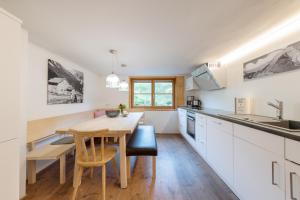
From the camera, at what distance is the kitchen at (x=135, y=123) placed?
1.29 meters

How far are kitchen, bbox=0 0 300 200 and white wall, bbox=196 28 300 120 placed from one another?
0.01 metres

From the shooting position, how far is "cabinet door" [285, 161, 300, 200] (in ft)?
3.36

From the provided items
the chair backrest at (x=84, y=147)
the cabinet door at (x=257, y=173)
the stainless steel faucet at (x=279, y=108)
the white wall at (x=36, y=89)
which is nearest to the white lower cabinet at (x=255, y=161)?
the cabinet door at (x=257, y=173)

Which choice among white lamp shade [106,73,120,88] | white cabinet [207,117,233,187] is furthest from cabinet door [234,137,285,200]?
white lamp shade [106,73,120,88]

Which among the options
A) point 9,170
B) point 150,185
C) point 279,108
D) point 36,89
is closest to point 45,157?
point 9,170

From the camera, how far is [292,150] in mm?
1040

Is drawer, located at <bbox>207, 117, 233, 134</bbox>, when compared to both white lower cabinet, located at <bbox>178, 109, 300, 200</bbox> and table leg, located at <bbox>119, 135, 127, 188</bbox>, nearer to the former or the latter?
white lower cabinet, located at <bbox>178, 109, 300, 200</bbox>

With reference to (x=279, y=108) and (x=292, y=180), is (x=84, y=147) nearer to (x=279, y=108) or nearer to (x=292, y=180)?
(x=292, y=180)

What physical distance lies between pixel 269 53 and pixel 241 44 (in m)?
0.47

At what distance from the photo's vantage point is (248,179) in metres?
1.53

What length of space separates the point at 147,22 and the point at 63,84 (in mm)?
2387

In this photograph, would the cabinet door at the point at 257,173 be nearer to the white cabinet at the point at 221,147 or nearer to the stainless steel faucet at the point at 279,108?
the white cabinet at the point at 221,147

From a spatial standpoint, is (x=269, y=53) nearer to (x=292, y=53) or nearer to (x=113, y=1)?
(x=292, y=53)

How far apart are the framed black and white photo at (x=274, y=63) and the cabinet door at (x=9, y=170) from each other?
112 inches
